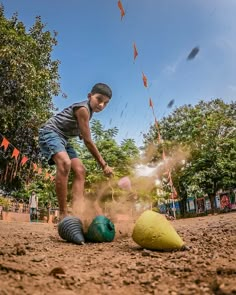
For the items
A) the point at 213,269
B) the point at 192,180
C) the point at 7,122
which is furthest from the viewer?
the point at 192,180

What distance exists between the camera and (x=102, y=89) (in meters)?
3.69

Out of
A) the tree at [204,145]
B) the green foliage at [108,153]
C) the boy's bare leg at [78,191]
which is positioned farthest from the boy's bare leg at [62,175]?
the tree at [204,145]

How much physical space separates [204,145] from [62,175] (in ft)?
78.5

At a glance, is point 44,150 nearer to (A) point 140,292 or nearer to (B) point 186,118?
(A) point 140,292

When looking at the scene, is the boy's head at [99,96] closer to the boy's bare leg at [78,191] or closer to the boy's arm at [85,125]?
the boy's arm at [85,125]

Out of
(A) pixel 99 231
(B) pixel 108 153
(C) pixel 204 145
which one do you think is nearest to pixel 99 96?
(A) pixel 99 231

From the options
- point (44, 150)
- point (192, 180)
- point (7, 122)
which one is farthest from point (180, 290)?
point (192, 180)

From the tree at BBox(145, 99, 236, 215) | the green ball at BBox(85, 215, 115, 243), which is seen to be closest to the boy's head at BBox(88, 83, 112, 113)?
the green ball at BBox(85, 215, 115, 243)

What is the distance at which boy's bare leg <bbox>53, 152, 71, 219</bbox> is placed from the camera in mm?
3404

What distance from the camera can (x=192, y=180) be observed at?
2516 centimetres

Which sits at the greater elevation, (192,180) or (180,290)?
(192,180)

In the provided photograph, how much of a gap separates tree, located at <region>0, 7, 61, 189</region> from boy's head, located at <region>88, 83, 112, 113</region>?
10568mm

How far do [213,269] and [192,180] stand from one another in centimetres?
2409

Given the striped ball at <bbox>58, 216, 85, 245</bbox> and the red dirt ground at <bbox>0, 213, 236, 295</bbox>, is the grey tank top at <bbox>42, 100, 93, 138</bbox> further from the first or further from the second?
the red dirt ground at <bbox>0, 213, 236, 295</bbox>
